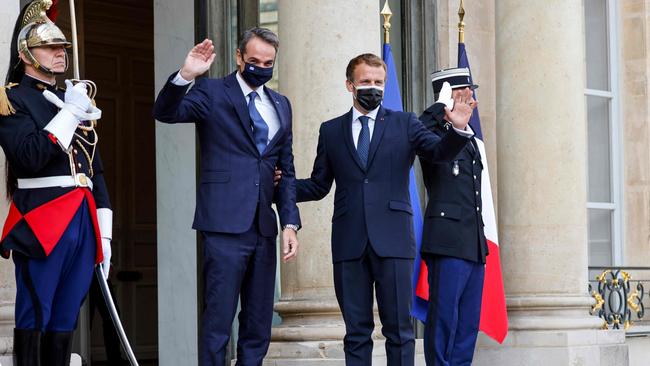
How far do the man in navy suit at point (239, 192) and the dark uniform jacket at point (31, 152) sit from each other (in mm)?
532

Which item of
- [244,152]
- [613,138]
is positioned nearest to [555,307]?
[613,138]

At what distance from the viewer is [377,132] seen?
24.2ft

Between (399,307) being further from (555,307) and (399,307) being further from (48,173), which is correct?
(555,307)

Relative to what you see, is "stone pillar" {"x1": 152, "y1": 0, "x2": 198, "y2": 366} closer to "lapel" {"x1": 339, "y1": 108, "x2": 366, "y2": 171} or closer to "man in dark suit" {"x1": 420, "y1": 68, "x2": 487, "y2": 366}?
"man in dark suit" {"x1": 420, "y1": 68, "x2": 487, "y2": 366}

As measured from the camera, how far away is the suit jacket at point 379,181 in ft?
23.6

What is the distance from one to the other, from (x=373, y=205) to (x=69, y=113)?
176 cm

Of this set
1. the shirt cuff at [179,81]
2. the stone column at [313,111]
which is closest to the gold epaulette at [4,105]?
the shirt cuff at [179,81]

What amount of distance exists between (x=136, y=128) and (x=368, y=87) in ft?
23.3

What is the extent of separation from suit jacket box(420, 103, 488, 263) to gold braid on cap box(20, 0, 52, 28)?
2.51 metres

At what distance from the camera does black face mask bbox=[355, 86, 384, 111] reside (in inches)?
285

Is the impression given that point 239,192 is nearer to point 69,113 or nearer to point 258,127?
point 258,127

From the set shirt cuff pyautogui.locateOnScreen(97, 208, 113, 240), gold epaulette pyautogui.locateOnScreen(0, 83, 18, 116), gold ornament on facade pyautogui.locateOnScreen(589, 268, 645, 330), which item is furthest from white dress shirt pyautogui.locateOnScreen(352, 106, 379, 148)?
gold ornament on facade pyautogui.locateOnScreen(589, 268, 645, 330)

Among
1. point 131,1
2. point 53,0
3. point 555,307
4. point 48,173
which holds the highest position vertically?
point 131,1

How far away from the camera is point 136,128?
552 inches
